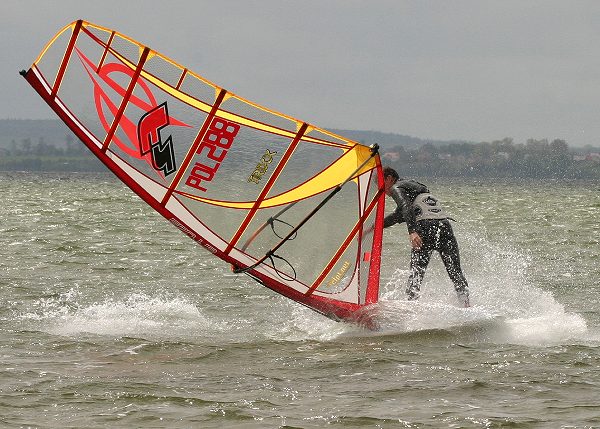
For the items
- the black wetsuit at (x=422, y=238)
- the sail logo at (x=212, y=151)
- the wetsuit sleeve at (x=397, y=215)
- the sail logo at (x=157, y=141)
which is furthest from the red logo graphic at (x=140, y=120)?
the black wetsuit at (x=422, y=238)

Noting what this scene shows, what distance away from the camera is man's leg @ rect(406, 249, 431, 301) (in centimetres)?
950

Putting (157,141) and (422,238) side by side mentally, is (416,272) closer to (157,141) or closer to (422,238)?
(422,238)

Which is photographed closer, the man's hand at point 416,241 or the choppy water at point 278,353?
the choppy water at point 278,353

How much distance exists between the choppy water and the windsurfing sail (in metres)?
0.62

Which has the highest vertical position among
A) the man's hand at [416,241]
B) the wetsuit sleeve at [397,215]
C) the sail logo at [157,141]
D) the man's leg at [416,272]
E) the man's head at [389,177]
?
the sail logo at [157,141]

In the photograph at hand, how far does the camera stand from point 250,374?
7.78m

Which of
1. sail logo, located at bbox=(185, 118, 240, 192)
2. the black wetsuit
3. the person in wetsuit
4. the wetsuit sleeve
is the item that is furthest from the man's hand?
sail logo, located at bbox=(185, 118, 240, 192)

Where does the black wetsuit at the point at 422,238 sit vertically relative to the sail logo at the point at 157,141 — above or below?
below

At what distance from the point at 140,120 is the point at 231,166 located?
0.85 m

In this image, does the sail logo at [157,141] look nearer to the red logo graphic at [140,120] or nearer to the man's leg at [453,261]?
the red logo graphic at [140,120]

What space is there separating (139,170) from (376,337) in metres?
2.48

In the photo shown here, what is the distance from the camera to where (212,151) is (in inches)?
353

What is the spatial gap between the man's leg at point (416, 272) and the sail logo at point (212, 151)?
6.35ft

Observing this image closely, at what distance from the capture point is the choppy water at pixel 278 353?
673 cm
